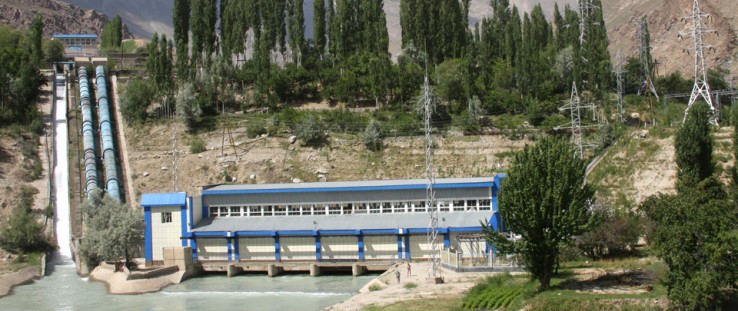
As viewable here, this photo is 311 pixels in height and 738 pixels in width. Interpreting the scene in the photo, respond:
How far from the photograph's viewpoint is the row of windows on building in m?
51.1

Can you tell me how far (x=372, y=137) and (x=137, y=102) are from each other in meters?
23.7

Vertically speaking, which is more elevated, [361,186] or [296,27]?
[296,27]

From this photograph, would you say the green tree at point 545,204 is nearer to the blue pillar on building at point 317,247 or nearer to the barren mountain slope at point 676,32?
the blue pillar on building at point 317,247

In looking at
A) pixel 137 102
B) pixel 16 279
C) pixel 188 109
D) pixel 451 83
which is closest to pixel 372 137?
pixel 451 83

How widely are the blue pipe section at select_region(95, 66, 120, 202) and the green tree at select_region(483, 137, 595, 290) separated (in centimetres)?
3466

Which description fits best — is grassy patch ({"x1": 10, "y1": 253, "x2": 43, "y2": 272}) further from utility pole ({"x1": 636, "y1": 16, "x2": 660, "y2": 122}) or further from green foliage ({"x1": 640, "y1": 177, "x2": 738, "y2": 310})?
utility pole ({"x1": 636, "y1": 16, "x2": 660, "y2": 122})

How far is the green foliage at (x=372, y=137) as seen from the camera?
2746 inches

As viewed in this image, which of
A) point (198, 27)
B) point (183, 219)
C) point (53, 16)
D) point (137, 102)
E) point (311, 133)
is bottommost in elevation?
point (183, 219)

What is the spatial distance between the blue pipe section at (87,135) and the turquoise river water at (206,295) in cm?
1413

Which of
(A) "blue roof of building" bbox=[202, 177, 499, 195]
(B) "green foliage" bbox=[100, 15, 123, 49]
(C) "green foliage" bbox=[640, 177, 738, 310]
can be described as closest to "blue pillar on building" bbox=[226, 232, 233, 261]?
(A) "blue roof of building" bbox=[202, 177, 499, 195]

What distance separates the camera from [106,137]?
7481cm

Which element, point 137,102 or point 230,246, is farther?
point 137,102

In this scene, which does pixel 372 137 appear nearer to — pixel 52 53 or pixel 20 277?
pixel 20 277

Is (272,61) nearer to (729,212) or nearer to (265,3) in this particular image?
(265,3)
